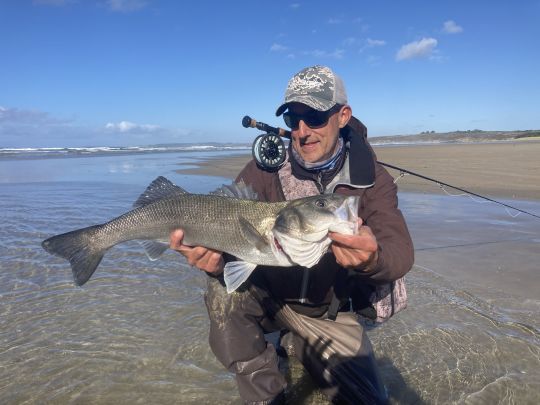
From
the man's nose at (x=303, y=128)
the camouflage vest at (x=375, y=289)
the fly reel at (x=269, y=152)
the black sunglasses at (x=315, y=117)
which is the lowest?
the camouflage vest at (x=375, y=289)

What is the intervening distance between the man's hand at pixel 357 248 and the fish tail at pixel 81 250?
2.27 m

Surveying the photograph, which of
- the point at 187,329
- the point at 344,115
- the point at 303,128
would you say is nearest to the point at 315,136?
the point at 303,128

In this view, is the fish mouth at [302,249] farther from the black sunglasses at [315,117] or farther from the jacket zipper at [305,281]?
the black sunglasses at [315,117]

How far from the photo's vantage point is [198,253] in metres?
3.63

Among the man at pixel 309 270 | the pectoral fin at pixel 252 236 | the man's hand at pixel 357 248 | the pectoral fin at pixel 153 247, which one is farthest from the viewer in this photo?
the pectoral fin at pixel 153 247

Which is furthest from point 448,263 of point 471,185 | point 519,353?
point 471,185

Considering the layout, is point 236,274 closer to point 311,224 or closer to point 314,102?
point 311,224

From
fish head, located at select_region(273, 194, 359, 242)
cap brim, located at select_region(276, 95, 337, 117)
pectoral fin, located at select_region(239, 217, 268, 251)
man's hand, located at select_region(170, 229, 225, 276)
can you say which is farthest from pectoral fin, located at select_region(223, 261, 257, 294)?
cap brim, located at select_region(276, 95, 337, 117)

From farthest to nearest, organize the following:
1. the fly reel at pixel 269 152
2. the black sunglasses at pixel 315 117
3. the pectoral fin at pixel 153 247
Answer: the fly reel at pixel 269 152
the pectoral fin at pixel 153 247
the black sunglasses at pixel 315 117

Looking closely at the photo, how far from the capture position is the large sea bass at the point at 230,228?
285 cm

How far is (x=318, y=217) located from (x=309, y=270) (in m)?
1.03

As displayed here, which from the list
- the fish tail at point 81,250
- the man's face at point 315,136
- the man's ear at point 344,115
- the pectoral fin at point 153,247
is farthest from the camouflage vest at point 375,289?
the fish tail at point 81,250

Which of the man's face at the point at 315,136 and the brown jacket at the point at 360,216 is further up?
the man's face at the point at 315,136

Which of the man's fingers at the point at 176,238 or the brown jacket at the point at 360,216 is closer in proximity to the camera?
the brown jacket at the point at 360,216
